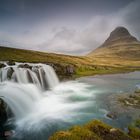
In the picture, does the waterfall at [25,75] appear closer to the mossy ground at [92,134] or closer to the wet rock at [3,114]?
the wet rock at [3,114]

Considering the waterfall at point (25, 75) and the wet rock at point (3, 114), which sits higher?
the waterfall at point (25, 75)

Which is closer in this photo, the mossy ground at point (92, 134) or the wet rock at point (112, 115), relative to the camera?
the mossy ground at point (92, 134)

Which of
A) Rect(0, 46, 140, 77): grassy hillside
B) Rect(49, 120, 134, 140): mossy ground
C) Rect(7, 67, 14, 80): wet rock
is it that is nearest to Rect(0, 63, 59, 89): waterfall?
Rect(7, 67, 14, 80): wet rock

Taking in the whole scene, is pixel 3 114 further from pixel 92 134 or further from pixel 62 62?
pixel 62 62

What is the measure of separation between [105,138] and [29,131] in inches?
438

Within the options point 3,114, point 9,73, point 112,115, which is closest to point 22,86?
point 9,73

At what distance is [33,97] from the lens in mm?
27719

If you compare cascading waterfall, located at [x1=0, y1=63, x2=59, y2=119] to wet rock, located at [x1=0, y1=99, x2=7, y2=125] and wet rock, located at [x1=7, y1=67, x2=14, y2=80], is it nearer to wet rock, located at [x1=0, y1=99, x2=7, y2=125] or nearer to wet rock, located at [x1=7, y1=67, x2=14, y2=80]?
wet rock, located at [x1=7, y1=67, x2=14, y2=80]

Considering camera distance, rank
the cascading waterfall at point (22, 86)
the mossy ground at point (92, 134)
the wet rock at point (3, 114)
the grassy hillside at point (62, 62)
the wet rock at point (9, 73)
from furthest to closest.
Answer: the grassy hillside at point (62, 62), the wet rock at point (9, 73), the cascading waterfall at point (22, 86), the wet rock at point (3, 114), the mossy ground at point (92, 134)

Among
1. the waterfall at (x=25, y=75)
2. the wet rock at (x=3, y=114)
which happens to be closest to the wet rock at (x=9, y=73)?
the waterfall at (x=25, y=75)

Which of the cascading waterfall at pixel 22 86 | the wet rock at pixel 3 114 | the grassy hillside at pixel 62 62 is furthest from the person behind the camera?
the grassy hillside at pixel 62 62

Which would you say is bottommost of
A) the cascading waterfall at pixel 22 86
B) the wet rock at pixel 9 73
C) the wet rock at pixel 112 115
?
the wet rock at pixel 112 115

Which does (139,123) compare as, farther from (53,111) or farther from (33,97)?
(33,97)

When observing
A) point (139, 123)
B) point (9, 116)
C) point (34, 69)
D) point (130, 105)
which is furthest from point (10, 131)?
point (34, 69)
